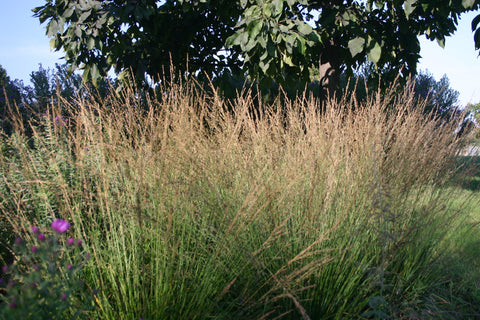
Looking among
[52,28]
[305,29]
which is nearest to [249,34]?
[305,29]

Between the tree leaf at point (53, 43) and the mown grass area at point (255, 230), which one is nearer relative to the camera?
the mown grass area at point (255, 230)

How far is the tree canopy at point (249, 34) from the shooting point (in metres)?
4.18

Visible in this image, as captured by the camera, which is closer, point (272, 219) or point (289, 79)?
point (272, 219)

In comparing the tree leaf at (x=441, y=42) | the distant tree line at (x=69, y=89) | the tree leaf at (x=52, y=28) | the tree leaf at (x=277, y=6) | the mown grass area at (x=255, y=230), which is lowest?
the mown grass area at (x=255, y=230)

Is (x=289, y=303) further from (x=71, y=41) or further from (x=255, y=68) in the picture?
(x=71, y=41)

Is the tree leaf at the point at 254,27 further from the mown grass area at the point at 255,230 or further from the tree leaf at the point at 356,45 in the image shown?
the mown grass area at the point at 255,230

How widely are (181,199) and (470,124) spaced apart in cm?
288

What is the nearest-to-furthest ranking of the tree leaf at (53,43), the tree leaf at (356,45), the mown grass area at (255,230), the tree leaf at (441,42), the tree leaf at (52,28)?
1. the mown grass area at (255,230)
2. the tree leaf at (52,28)
3. the tree leaf at (356,45)
4. the tree leaf at (53,43)
5. the tree leaf at (441,42)

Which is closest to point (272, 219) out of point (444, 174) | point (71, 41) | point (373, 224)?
point (373, 224)

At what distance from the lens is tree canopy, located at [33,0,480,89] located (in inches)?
165

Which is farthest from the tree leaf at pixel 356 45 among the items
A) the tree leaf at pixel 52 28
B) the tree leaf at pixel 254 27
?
the tree leaf at pixel 52 28

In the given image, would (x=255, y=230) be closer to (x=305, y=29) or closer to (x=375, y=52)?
(x=305, y=29)

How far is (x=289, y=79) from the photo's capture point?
18.4 ft

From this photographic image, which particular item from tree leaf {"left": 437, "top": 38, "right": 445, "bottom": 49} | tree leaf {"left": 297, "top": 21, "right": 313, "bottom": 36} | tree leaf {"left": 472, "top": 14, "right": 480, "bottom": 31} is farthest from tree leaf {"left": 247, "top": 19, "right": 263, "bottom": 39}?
tree leaf {"left": 437, "top": 38, "right": 445, "bottom": 49}
